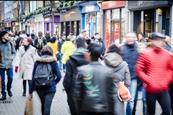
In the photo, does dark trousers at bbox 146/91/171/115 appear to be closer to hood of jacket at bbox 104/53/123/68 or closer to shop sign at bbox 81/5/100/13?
hood of jacket at bbox 104/53/123/68

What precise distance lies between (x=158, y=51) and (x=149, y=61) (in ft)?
0.72

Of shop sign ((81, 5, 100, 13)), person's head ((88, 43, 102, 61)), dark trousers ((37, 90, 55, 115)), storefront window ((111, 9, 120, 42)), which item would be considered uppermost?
shop sign ((81, 5, 100, 13))

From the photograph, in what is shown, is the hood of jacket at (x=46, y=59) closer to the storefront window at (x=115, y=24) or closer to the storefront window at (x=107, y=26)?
the storefront window at (x=115, y=24)

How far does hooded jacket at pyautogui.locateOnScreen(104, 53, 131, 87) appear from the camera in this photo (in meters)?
8.44

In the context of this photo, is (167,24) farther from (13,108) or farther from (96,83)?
(96,83)

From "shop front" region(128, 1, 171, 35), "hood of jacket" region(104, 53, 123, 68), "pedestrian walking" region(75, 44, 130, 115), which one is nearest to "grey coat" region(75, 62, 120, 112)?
"pedestrian walking" region(75, 44, 130, 115)

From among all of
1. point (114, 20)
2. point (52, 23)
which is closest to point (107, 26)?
point (114, 20)

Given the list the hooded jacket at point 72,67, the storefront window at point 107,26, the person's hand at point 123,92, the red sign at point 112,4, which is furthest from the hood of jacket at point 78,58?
the storefront window at point 107,26

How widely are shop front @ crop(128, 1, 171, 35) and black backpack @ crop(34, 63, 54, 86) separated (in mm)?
14505

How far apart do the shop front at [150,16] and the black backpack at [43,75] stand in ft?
47.6

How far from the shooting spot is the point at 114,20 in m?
31.0

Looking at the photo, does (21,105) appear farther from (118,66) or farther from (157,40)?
(157,40)

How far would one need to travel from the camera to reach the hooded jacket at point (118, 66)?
8.44 meters

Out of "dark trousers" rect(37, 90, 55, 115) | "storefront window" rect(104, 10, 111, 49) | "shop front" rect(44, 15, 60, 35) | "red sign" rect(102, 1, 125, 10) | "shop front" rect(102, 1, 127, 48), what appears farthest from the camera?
"shop front" rect(44, 15, 60, 35)
